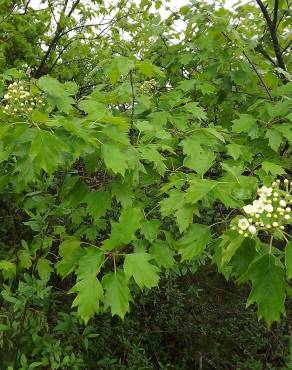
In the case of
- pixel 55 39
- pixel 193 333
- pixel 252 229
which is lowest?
pixel 193 333

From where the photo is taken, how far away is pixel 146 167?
8.94ft

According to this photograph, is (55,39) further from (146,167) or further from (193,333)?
(193,333)

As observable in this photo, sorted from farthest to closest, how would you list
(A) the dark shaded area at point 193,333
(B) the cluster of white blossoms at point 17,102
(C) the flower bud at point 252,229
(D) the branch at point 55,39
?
(D) the branch at point 55,39 < (A) the dark shaded area at point 193,333 < (B) the cluster of white blossoms at point 17,102 < (C) the flower bud at point 252,229

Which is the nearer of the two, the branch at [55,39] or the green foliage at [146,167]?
the green foliage at [146,167]

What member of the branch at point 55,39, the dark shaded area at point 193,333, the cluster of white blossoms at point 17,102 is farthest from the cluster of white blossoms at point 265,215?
the branch at point 55,39

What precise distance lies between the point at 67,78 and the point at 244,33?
358 cm

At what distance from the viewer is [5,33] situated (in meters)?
5.98

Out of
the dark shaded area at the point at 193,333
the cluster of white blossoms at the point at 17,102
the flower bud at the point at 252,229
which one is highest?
the cluster of white blossoms at the point at 17,102

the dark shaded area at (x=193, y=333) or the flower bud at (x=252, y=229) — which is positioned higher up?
the flower bud at (x=252, y=229)

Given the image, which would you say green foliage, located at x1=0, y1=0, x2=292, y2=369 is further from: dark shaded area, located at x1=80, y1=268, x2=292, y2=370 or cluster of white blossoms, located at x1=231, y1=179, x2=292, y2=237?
dark shaded area, located at x1=80, y1=268, x2=292, y2=370

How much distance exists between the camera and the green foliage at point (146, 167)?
1927 millimetres

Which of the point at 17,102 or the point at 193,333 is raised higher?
the point at 17,102

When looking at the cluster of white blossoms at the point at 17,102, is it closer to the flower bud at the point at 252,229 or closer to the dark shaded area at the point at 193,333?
the flower bud at the point at 252,229

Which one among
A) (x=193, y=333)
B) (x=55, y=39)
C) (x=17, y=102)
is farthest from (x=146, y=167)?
(x=55, y=39)
